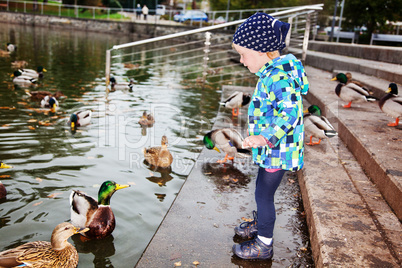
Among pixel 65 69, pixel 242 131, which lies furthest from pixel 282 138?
pixel 65 69

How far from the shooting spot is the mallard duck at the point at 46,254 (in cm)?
254

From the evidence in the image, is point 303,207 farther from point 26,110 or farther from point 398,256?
point 26,110

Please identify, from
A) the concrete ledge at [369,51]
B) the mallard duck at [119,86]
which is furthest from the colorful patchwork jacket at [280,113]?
the concrete ledge at [369,51]

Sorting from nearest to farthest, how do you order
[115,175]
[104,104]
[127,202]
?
[127,202]
[115,175]
[104,104]

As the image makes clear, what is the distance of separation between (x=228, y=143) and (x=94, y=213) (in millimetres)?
1939

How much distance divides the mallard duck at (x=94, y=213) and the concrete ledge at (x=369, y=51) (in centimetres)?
828

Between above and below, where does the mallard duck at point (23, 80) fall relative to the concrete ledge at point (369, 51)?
below

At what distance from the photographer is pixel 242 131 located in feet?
19.0

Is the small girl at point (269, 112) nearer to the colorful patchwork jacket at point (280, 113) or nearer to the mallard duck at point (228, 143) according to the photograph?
the colorful patchwork jacket at point (280, 113)

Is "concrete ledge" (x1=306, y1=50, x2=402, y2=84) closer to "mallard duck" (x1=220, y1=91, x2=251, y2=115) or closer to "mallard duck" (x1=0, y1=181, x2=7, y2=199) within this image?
"mallard duck" (x1=220, y1=91, x2=251, y2=115)

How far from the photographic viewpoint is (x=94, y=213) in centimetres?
331

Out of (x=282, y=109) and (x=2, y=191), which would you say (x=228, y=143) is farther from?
(x=2, y=191)

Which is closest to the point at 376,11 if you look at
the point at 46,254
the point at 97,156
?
the point at 97,156

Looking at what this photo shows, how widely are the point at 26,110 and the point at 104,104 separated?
1569mm
